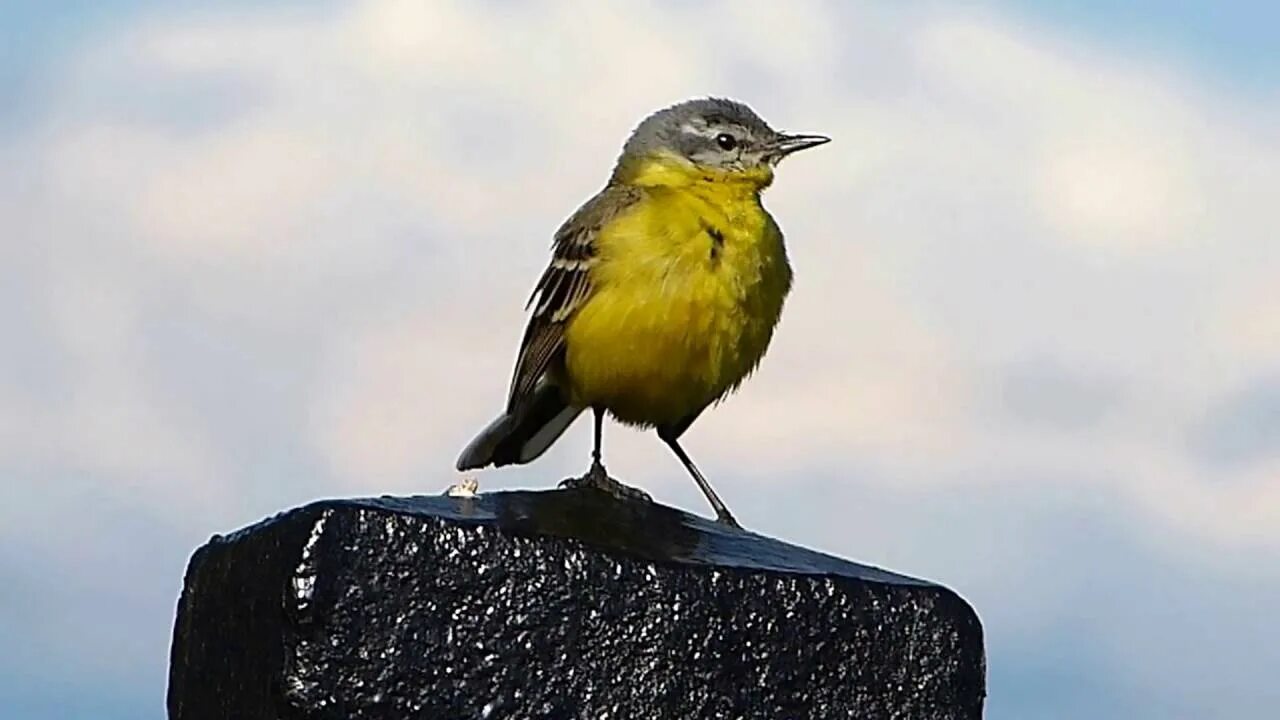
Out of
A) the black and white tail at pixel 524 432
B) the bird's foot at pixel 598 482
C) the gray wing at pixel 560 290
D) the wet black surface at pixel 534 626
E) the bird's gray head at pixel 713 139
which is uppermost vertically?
the bird's gray head at pixel 713 139

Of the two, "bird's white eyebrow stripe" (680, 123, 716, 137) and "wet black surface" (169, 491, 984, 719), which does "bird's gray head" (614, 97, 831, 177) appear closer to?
"bird's white eyebrow stripe" (680, 123, 716, 137)

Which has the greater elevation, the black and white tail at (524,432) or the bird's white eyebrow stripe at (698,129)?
the bird's white eyebrow stripe at (698,129)

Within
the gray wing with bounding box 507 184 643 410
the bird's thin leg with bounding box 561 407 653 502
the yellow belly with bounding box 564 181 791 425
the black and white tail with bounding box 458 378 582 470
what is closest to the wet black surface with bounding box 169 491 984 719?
the bird's thin leg with bounding box 561 407 653 502

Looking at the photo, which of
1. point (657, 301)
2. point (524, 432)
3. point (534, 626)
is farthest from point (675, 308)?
point (534, 626)

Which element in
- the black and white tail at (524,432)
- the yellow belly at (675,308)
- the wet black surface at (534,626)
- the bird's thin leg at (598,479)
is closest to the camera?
the wet black surface at (534,626)

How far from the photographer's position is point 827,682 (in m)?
3.49

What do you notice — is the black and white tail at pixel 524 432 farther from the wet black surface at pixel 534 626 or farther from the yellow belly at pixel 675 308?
the wet black surface at pixel 534 626

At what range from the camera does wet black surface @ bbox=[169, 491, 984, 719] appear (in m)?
3.17

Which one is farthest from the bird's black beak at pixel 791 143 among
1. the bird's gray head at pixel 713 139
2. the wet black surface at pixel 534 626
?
the wet black surface at pixel 534 626

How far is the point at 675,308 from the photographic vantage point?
7.43 m

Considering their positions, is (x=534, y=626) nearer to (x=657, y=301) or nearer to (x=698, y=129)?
(x=657, y=301)

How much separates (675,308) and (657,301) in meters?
0.08

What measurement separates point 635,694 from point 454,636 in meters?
0.33

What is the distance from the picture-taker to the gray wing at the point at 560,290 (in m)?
7.82
